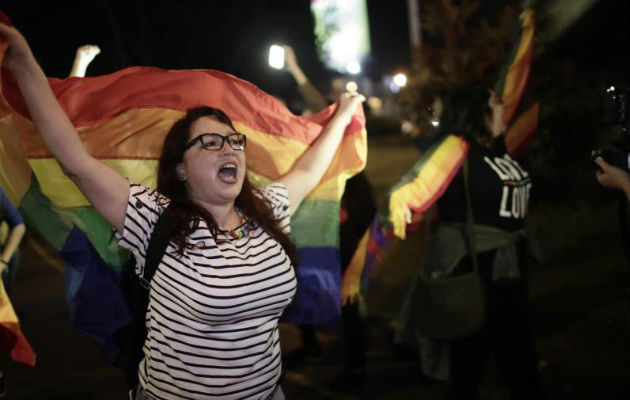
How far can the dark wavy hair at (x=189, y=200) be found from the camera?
7.75 feet

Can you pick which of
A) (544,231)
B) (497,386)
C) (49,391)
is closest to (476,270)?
(497,386)

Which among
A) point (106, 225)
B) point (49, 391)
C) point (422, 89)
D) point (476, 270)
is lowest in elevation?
point (49, 391)

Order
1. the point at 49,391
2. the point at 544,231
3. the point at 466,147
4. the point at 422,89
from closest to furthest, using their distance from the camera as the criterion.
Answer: the point at 466,147, the point at 49,391, the point at 544,231, the point at 422,89

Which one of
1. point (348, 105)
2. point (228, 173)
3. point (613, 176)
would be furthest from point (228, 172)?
point (613, 176)

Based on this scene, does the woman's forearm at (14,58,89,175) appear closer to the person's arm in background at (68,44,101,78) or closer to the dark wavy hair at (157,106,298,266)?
the dark wavy hair at (157,106,298,266)

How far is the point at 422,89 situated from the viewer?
11.8 meters

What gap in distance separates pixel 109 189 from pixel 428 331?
7.02 ft

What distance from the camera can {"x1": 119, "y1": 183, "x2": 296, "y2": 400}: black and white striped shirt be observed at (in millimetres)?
2223

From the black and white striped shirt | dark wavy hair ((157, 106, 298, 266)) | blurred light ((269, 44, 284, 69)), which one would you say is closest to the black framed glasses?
dark wavy hair ((157, 106, 298, 266))

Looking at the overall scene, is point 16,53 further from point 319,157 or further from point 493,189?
point 493,189

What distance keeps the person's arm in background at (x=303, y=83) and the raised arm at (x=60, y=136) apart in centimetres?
191

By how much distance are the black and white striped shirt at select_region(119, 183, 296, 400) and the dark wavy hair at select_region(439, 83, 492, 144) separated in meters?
1.84

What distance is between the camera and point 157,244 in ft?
7.43

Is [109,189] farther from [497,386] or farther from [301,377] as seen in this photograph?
[497,386]
